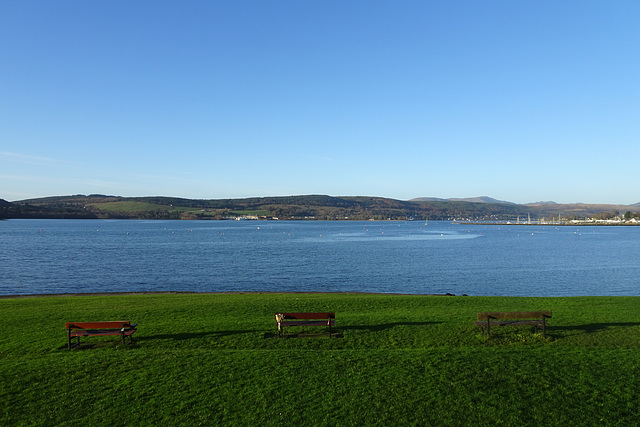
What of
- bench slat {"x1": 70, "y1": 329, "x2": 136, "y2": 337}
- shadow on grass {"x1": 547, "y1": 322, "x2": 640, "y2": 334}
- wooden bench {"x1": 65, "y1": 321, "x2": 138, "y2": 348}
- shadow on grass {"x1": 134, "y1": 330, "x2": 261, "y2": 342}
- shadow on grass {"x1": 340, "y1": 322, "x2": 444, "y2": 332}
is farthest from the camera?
shadow on grass {"x1": 340, "y1": 322, "x2": 444, "y2": 332}

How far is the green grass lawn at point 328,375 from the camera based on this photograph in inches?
304

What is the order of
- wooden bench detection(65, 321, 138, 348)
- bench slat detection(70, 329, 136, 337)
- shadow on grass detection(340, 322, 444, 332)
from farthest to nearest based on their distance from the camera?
shadow on grass detection(340, 322, 444, 332), bench slat detection(70, 329, 136, 337), wooden bench detection(65, 321, 138, 348)

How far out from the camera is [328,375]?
9.41 m

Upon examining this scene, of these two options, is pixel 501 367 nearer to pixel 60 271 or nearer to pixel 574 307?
pixel 574 307

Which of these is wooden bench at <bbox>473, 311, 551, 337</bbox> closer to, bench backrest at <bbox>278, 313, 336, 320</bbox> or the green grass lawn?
the green grass lawn

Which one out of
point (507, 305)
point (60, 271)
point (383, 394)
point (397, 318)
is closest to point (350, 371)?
point (383, 394)

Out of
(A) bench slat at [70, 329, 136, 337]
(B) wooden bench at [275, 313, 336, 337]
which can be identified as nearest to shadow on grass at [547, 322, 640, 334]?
(B) wooden bench at [275, 313, 336, 337]

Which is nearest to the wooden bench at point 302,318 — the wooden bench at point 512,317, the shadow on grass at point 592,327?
the wooden bench at point 512,317

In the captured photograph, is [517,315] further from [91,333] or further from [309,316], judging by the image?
[91,333]

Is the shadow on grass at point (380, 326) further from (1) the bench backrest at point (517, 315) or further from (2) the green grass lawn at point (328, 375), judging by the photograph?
(1) the bench backrest at point (517, 315)

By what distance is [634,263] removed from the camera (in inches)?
2315

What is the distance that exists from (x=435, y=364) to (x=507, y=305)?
39.7 feet

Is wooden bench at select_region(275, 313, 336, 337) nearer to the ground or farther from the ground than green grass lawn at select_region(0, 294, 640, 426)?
farther from the ground

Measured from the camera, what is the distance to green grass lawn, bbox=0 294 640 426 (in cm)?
772
